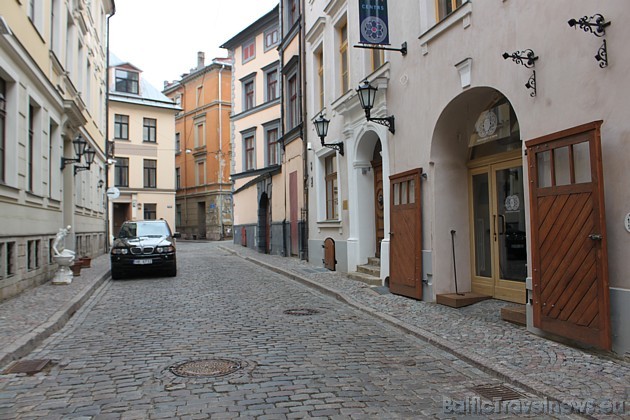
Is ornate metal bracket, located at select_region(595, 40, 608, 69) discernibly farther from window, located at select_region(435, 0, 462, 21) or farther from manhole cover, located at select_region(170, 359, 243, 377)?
manhole cover, located at select_region(170, 359, 243, 377)

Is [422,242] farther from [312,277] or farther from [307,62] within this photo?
[307,62]

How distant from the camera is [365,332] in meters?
6.97

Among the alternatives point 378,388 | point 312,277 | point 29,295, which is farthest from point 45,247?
point 378,388

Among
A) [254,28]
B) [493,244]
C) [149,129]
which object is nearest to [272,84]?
[254,28]

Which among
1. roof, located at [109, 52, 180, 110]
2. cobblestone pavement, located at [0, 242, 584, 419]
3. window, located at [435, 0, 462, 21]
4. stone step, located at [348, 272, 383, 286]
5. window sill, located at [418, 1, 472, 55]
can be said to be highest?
roof, located at [109, 52, 180, 110]

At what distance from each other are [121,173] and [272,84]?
54.4ft

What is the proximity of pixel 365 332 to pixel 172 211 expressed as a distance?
118ft

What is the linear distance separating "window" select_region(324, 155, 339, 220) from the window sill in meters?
6.23

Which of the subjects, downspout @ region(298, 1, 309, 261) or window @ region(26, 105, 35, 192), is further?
downspout @ region(298, 1, 309, 261)

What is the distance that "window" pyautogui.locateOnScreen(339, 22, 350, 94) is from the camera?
44.5ft

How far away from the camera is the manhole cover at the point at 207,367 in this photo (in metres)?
4.96

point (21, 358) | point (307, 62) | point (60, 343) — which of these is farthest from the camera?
point (307, 62)

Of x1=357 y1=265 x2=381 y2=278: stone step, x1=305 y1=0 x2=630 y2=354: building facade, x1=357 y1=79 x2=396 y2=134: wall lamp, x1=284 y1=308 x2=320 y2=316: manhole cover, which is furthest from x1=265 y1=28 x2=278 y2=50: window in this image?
x1=284 y1=308 x2=320 y2=316: manhole cover

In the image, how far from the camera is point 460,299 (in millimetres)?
8219
